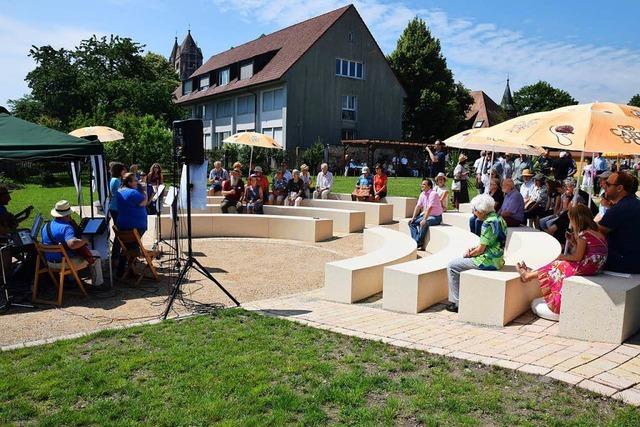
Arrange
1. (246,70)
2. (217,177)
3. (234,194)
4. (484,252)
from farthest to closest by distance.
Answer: (246,70)
(217,177)
(234,194)
(484,252)

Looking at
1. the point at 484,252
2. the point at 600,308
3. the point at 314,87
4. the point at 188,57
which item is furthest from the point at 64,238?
the point at 188,57

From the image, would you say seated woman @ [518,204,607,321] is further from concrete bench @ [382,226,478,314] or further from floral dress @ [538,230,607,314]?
concrete bench @ [382,226,478,314]

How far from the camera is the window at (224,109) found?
44.2 m

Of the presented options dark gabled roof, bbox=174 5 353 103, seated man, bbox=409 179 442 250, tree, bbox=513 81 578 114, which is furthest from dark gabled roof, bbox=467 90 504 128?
seated man, bbox=409 179 442 250

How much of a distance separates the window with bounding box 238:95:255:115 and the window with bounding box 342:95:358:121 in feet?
22.5

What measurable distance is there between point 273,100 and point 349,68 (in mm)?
6174

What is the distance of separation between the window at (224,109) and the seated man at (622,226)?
40.6m

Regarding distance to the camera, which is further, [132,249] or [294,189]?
[294,189]

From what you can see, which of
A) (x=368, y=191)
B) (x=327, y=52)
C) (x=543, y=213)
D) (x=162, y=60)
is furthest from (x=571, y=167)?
(x=162, y=60)

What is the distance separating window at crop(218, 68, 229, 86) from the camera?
4476 centimetres

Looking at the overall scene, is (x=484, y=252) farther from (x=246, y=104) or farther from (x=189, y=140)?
(x=246, y=104)

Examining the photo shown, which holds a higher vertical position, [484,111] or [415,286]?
[484,111]

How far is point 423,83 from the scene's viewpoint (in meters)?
50.7

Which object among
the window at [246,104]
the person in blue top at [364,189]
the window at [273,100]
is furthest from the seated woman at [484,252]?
the window at [246,104]
